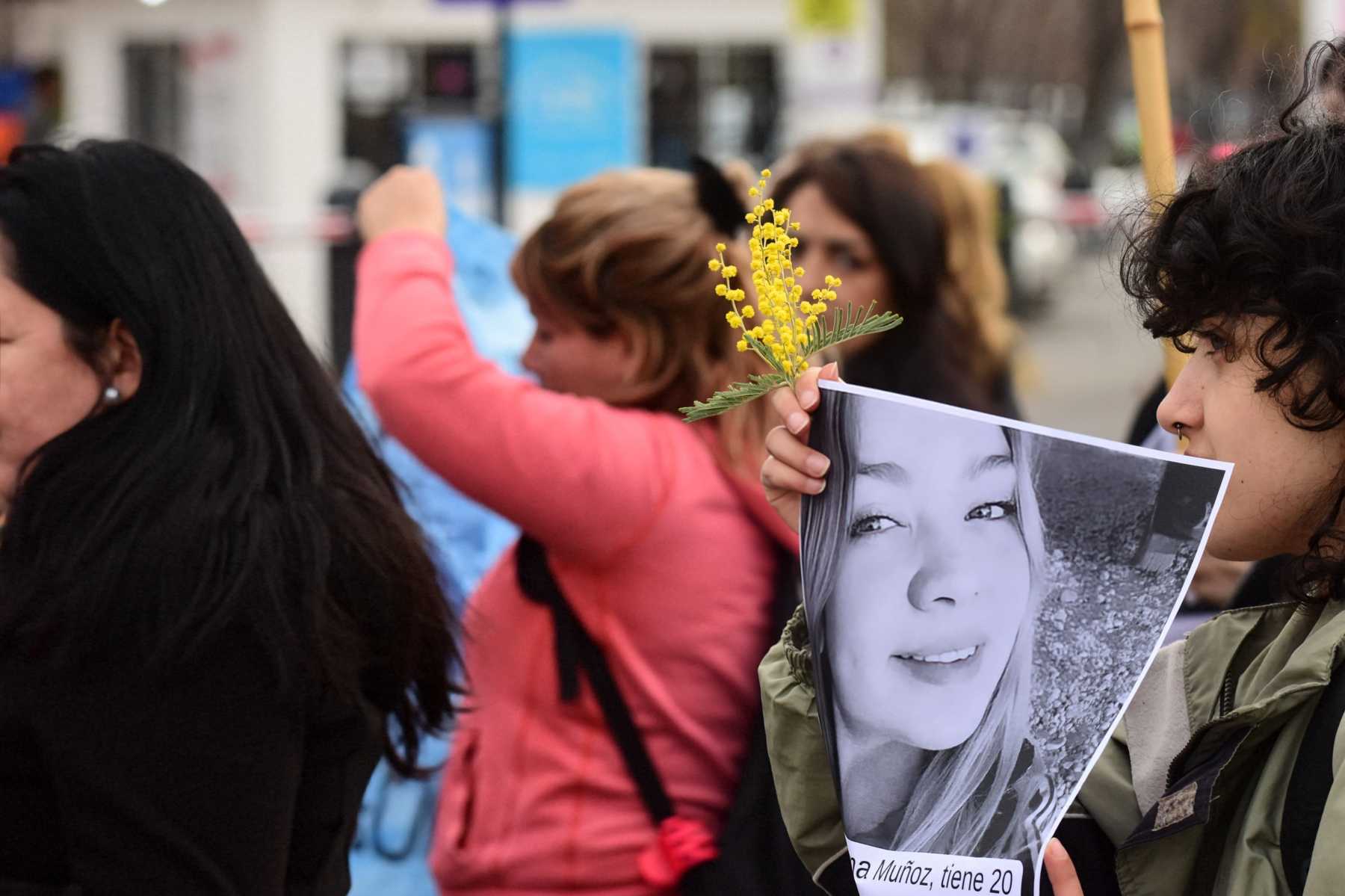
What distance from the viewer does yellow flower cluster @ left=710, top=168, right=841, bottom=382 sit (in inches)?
55.4

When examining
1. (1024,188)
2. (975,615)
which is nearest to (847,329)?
(975,615)

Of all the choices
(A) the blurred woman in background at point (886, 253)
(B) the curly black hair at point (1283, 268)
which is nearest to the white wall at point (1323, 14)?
(A) the blurred woman in background at point (886, 253)

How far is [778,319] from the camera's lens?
1.46m

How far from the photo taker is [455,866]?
2.27 m

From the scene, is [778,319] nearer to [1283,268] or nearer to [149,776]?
[1283,268]

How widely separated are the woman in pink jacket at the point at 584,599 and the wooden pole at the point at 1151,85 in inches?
24.0

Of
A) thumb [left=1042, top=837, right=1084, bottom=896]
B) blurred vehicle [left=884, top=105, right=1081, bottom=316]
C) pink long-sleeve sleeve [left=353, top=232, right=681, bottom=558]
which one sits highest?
pink long-sleeve sleeve [left=353, top=232, right=681, bottom=558]

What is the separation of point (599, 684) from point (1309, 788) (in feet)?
3.47

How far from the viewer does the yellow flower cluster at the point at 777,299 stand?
1406 mm

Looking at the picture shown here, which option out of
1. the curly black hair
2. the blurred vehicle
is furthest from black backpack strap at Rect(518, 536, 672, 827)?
Answer: the blurred vehicle

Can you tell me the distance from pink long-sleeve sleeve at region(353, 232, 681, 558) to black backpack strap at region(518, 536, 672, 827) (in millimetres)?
85

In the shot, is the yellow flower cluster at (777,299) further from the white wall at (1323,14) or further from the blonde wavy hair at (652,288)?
the white wall at (1323,14)

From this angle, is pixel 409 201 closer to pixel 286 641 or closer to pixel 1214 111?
pixel 286 641

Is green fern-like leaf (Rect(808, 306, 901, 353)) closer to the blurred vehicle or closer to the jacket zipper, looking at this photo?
the jacket zipper
